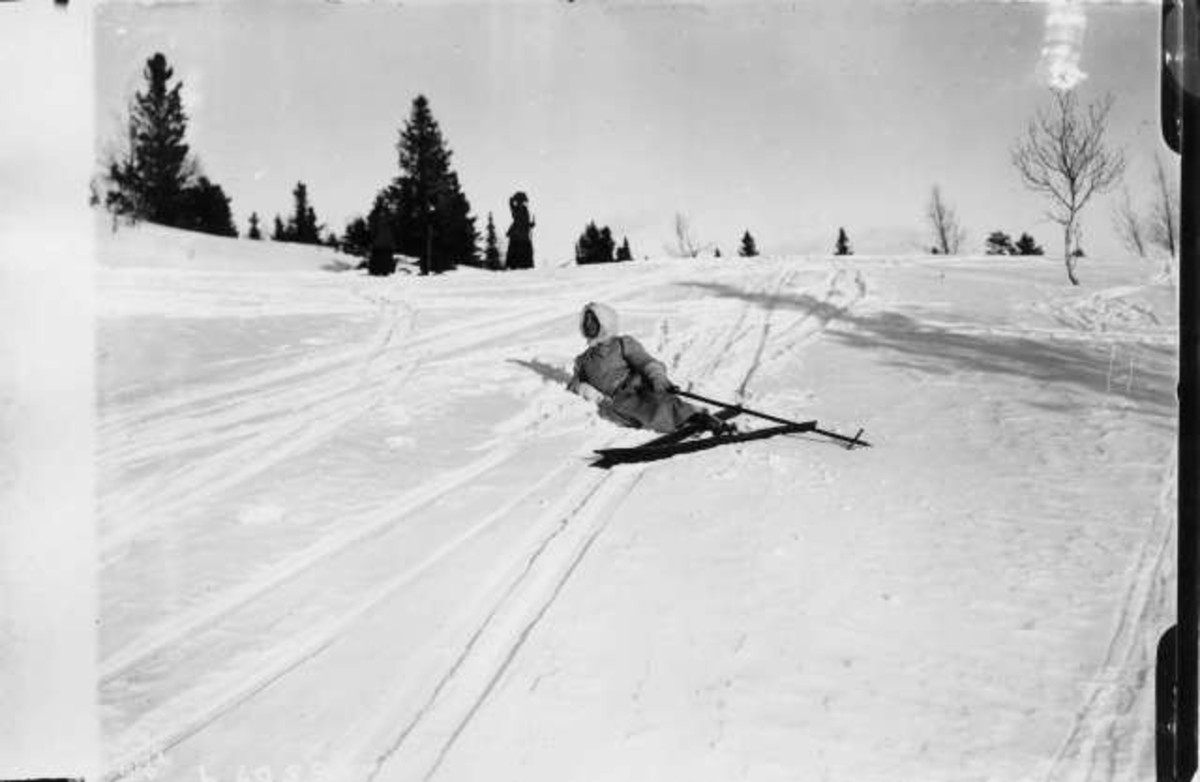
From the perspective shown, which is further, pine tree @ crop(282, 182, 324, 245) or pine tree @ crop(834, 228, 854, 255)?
pine tree @ crop(282, 182, 324, 245)

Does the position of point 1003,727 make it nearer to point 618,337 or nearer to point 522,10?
point 522,10

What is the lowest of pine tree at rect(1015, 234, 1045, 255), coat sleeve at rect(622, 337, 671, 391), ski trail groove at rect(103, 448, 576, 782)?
ski trail groove at rect(103, 448, 576, 782)

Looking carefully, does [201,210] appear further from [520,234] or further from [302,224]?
[302,224]

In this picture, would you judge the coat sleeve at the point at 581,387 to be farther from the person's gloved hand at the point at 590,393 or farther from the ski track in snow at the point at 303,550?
the ski track in snow at the point at 303,550

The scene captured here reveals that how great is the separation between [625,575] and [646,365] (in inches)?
97.9

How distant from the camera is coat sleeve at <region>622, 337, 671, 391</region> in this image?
5.50 meters

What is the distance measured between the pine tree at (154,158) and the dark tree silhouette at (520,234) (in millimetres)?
4699

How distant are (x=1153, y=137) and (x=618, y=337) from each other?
3.74m

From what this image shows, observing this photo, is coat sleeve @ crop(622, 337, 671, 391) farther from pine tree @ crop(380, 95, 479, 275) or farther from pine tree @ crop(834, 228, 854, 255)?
pine tree @ crop(380, 95, 479, 275)

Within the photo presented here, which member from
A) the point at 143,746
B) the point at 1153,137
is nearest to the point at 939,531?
the point at 1153,137

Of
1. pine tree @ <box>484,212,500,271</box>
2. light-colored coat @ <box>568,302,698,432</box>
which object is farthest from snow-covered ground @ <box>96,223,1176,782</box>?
pine tree @ <box>484,212,500,271</box>

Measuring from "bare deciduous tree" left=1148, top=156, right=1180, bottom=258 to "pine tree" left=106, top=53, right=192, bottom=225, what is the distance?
4.74 m

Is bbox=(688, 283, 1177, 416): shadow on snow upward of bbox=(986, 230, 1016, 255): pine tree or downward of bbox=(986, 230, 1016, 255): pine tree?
downward

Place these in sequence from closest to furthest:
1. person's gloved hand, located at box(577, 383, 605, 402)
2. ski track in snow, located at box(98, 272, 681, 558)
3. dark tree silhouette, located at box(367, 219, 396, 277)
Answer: ski track in snow, located at box(98, 272, 681, 558)
person's gloved hand, located at box(577, 383, 605, 402)
dark tree silhouette, located at box(367, 219, 396, 277)
